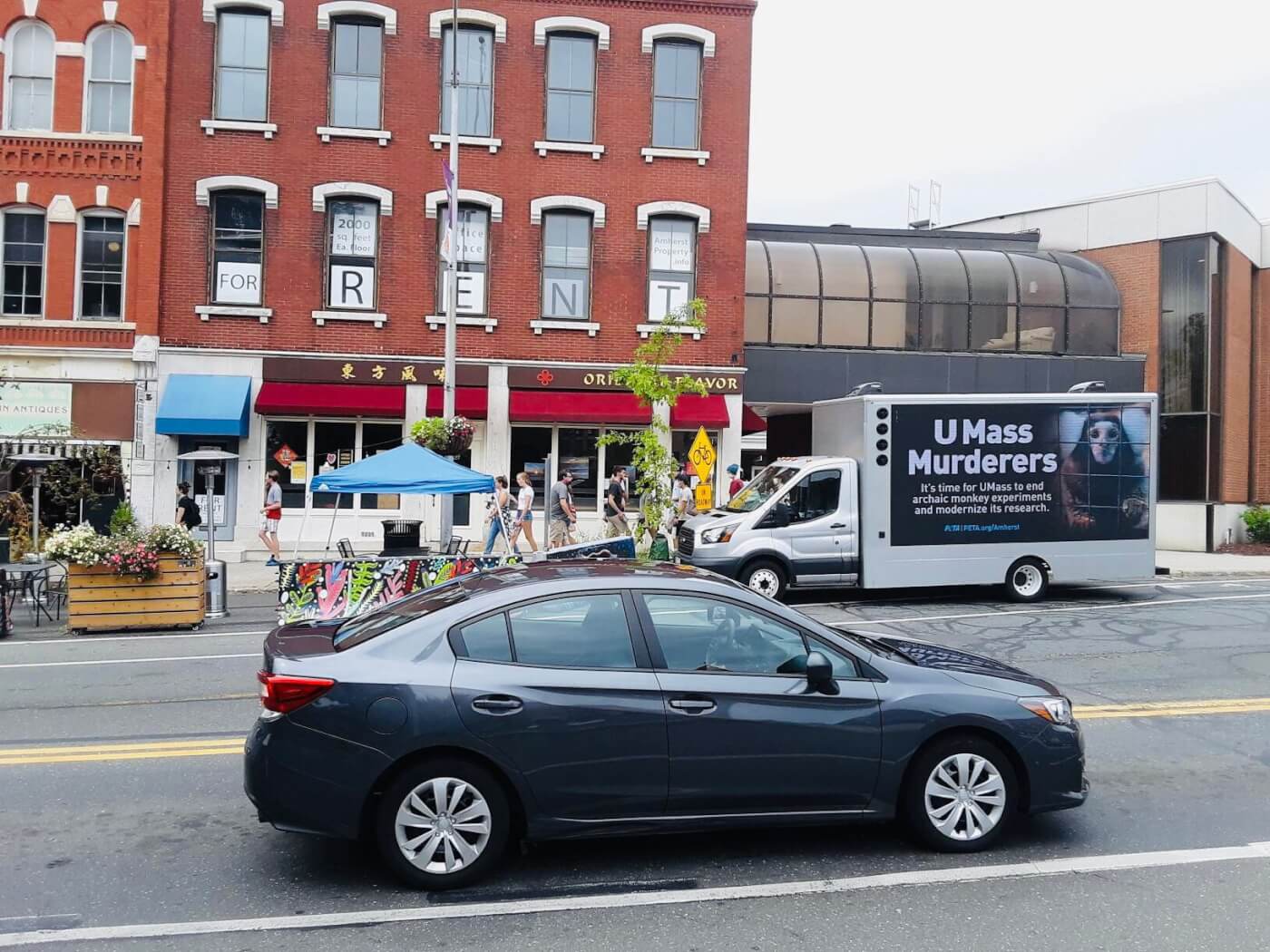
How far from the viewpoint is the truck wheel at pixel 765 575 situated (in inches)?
568

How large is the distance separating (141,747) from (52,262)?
56.0 ft

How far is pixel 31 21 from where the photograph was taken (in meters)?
20.9

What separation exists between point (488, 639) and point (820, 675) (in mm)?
1588

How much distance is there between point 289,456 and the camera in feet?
70.3

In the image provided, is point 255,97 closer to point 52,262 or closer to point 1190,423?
point 52,262

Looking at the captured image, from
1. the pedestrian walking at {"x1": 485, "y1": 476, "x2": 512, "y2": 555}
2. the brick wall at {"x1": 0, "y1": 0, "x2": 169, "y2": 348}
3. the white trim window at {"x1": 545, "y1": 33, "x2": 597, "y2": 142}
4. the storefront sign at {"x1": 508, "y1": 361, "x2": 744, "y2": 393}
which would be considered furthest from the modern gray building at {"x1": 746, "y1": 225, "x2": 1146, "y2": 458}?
the brick wall at {"x1": 0, "y1": 0, "x2": 169, "y2": 348}

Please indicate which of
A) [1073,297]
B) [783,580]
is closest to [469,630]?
[783,580]

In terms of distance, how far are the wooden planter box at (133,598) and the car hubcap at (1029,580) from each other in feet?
36.4

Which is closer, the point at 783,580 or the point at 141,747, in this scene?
the point at 141,747

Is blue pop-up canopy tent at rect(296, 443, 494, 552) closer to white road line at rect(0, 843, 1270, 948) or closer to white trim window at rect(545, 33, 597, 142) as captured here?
white road line at rect(0, 843, 1270, 948)

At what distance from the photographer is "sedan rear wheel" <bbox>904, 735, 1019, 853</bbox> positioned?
5.15 metres

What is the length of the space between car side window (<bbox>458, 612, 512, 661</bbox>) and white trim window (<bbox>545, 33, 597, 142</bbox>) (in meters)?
18.8

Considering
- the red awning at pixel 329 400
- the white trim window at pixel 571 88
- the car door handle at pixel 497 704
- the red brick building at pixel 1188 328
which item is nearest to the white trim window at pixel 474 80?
the white trim window at pixel 571 88

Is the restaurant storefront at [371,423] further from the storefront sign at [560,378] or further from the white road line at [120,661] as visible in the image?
the white road line at [120,661]
